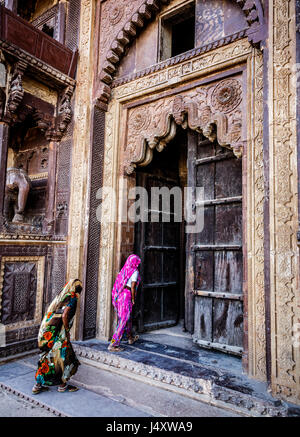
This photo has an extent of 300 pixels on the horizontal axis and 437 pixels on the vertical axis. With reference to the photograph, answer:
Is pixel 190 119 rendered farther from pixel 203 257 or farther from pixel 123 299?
pixel 123 299

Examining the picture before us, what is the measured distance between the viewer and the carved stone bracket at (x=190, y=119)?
143 inches

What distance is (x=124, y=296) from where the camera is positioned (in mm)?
4129

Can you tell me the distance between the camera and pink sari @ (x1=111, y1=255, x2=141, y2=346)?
4.04 meters

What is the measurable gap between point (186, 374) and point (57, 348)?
4.35 ft

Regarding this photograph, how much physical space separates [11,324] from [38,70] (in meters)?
3.46

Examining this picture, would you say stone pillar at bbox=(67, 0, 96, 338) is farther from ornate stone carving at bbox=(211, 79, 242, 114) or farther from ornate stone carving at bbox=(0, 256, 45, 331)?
ornate stone carving at bbox=(211, 79, 242, 114)

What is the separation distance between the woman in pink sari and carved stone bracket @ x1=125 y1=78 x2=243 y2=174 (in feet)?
4.70

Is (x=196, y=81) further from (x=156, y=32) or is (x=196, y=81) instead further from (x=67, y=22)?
(x=67, y=22)

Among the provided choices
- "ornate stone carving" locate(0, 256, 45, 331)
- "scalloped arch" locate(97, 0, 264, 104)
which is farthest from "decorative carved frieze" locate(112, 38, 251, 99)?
"ornate stone carving" locate(0, 256, 45, 331)

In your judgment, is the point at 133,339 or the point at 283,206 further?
the point at 133,339

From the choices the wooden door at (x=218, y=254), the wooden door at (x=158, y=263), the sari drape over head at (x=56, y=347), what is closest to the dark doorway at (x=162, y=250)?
the wooden door at (x=158, y=263)

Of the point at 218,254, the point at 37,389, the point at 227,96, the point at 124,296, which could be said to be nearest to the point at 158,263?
the point at 124,296

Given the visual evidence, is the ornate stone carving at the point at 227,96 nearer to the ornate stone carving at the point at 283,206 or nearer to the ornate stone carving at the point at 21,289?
the ornate stone carving at the point at 283,206

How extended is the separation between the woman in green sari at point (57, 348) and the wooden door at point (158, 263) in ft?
5.62
